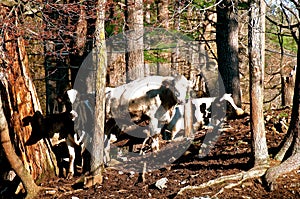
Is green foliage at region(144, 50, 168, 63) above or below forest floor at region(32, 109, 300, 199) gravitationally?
above

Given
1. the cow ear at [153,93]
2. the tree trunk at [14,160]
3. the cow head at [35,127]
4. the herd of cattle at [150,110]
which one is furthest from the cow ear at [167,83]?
the tree trunk at [14,160]

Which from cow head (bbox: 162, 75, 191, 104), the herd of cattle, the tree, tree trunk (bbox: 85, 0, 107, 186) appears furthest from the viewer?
cow head (bbox: 162, 75, 191, 104)

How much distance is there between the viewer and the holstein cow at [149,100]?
7977 millimetres

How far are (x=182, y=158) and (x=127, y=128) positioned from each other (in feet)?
5.52

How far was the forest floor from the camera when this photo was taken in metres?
5.22

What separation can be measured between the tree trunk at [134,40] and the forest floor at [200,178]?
3.63 meters

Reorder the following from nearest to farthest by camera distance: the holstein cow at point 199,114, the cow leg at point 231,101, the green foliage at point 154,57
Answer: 1. the holstein cow at point 199,114
2. the cow leg at point 231,101
3. the green foliage at point 154,57

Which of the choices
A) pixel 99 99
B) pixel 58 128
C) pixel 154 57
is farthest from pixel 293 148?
pixel 154 57

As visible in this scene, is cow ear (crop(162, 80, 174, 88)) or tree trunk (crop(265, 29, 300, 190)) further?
cow ear (crop(162, 80, 174, 88))

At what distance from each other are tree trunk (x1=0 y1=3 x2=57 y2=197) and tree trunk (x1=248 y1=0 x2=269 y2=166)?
11.5 feet

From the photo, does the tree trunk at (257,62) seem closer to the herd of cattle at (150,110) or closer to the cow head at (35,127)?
the herd of cattle at (150,110)

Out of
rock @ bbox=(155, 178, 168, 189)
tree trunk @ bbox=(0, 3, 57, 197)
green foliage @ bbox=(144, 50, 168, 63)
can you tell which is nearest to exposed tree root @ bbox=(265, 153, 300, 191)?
rock @ bbox=(155, 178, 168, 189)

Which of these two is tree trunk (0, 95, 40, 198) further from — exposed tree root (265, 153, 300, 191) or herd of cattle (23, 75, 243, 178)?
exposed tree root (265, 153, 300, 191)

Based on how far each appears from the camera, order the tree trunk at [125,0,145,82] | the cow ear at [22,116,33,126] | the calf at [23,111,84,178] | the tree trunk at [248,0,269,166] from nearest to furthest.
Answer: 1. the tree trunk at [248,0,269,166]
2. the cow ear at [22,116,33,126]
3. the calf at [23,111,84,178]
4. the tree trunk at [125,0,145,82]
